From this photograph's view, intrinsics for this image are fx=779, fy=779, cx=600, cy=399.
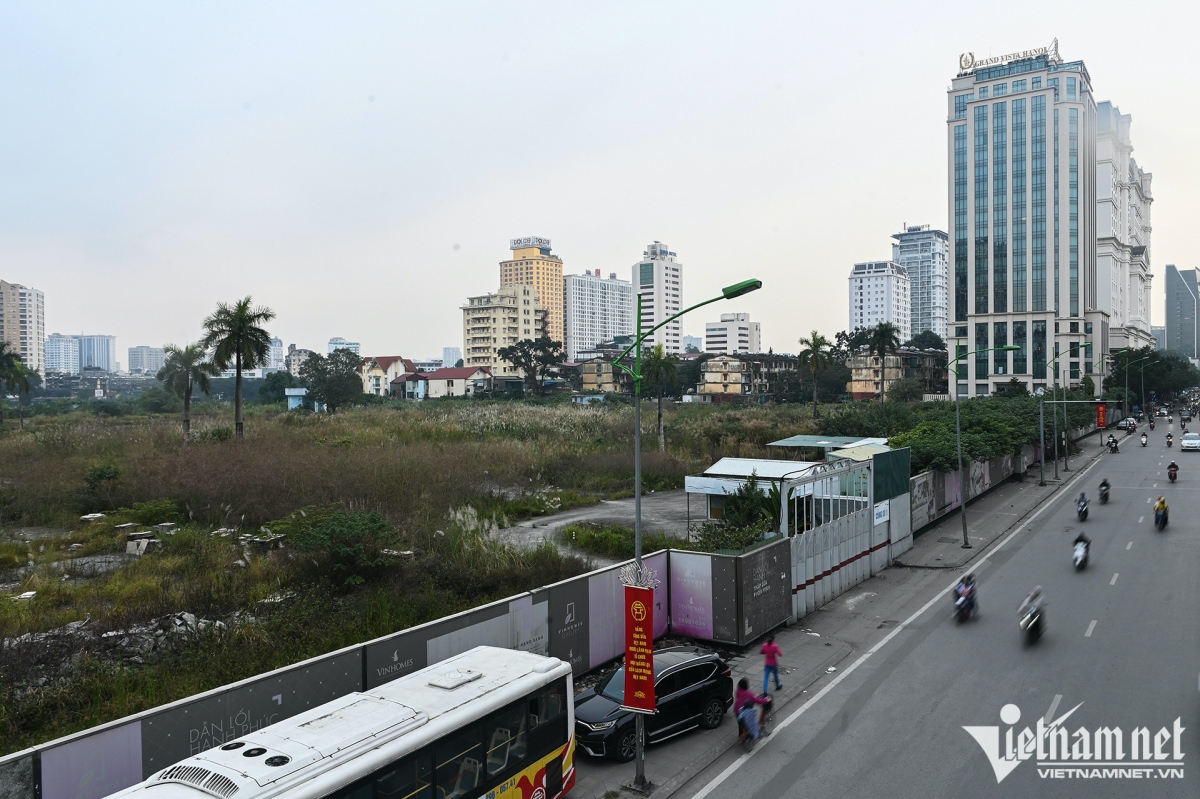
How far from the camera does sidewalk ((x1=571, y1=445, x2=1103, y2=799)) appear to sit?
39.0 ft

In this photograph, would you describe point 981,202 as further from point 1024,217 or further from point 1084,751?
point 1084,751

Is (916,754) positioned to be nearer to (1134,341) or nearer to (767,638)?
(767,638)

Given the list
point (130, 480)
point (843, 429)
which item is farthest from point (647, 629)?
point (843, 429)

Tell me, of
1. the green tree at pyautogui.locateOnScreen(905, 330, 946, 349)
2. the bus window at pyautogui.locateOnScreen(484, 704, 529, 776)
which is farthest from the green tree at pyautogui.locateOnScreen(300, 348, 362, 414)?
the green tree at pyautogui.locateOnScreen(905, 330, 946, 349)

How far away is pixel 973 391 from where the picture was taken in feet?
386

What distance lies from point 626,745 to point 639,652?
196 centimetres

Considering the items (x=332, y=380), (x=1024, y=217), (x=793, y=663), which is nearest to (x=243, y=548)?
(x=793, y=663)

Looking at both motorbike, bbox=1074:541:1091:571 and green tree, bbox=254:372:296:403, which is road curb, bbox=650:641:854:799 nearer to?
motorbike, bbox=1074:541:1091:571

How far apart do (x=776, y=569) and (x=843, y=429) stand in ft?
104

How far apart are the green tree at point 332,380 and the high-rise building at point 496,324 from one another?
5785 cm

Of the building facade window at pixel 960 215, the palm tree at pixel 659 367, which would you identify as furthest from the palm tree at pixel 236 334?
the building facade window at pixel 960 215

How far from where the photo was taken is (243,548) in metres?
21.6

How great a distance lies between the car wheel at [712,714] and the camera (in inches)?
536

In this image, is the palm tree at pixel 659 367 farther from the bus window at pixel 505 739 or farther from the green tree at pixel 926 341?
the green tree at pixel 926 341
